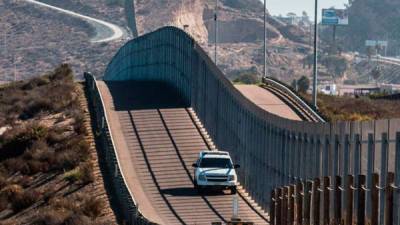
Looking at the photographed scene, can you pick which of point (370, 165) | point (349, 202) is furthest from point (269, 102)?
point (349, 202)

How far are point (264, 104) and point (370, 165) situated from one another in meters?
41.4

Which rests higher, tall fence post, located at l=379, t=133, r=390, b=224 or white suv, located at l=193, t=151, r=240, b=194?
tall fence post, located at l=379, t=133, r=390, b=224

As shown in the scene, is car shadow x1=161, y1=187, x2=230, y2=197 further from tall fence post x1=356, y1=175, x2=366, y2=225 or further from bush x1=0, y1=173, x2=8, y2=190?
tall fence post x1=356, y1=175, x2=366, y2=225

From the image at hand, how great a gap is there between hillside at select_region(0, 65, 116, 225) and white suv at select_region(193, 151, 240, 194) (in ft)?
10.1

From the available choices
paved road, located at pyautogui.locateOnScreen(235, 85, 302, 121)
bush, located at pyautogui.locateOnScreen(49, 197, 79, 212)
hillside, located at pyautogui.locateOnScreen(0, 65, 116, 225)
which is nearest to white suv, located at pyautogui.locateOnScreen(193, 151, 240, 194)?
hillside, located at pyautogui.locateOnScreen(0, 65, 116, 225)

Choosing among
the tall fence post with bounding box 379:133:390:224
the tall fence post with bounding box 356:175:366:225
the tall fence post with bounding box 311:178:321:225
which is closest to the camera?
the tall fence post with bounding box 379:133:390:224

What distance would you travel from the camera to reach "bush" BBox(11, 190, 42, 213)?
2072 inches

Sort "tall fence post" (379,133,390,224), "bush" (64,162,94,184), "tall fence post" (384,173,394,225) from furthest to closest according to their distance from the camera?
"bush" (64,162,94,184) < "tall fence post" (379,133,390,224) < "tall fence post" (384,173,394,225)

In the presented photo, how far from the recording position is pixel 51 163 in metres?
59.2

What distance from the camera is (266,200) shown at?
149 feet

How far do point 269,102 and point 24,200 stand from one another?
21.2 m

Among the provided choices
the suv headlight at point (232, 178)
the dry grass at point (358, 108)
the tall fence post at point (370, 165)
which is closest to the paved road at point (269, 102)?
the dry grass at point (358, 108)

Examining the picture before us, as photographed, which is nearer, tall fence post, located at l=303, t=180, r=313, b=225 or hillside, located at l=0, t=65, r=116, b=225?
tall fence post, located at l=303, t=180, r=313, b=225

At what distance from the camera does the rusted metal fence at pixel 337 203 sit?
26344 mm
